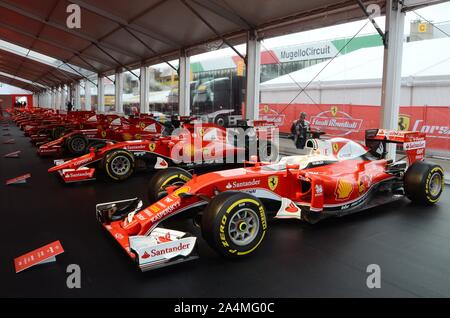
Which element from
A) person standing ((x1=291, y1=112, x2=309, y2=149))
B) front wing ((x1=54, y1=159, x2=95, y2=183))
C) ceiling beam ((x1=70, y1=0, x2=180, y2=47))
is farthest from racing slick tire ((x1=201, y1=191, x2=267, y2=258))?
ceiling beam ((x1=70, y1=0, x2=180, y2=47))

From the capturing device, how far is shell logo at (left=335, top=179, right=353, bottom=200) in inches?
175

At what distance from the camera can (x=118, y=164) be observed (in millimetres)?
7164

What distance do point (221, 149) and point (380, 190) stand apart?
3600 millimetres

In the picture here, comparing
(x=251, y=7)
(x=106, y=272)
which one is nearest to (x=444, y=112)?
(x=251, y=7)

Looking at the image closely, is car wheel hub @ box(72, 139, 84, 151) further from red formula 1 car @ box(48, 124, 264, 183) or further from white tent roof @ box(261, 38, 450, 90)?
white tent roof @ box(261, 38, 450, 90)

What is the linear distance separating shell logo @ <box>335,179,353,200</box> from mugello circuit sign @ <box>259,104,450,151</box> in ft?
19.0

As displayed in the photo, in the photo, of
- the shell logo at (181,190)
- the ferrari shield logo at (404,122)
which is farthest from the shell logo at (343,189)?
the ferrari shield logo at (404,122)

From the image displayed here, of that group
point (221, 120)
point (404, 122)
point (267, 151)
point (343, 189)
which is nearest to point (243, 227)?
point (343, 189)

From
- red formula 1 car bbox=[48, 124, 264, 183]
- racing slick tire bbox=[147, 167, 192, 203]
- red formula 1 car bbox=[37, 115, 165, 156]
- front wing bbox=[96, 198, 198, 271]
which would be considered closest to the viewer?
front wing bbox=[96, 198, 198, 271]

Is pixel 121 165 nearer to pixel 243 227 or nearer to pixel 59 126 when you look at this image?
pixel 243 227

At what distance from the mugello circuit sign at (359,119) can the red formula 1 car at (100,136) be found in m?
4.32

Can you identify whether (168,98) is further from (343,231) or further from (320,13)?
(343,231)

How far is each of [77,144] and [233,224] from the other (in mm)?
8545

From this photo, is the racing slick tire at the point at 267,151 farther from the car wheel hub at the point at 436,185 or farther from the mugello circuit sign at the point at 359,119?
the car wheel hub at the point at 436,185
